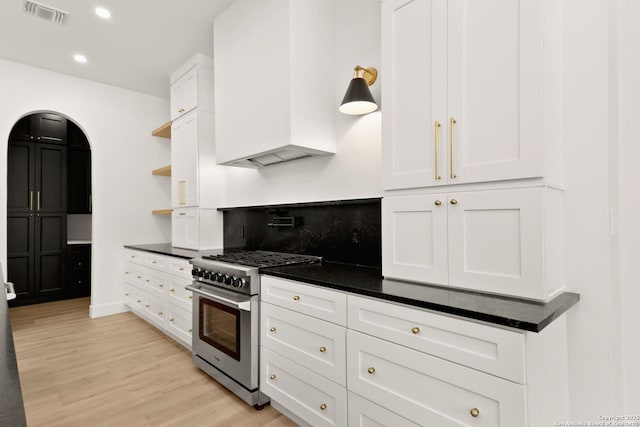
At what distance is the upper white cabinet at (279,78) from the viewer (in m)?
2.34

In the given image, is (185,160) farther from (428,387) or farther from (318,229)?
(428,387)

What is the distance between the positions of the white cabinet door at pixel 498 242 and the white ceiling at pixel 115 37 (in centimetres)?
260

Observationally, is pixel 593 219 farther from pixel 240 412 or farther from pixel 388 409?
pixel 240 412

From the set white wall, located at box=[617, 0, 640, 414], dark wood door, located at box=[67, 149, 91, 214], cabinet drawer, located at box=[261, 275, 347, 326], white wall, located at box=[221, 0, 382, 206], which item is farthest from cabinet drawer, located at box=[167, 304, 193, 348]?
dark wood door, located at box=[67, 149, 91, 214]

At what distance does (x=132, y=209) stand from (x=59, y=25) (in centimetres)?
Result: 221

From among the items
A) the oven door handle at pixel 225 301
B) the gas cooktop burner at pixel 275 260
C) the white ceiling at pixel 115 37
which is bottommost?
the oven door handle at pixel 225 301

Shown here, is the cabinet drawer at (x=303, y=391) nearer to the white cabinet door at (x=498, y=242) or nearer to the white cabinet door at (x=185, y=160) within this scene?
the white cabinet door at (x=498, y=242)

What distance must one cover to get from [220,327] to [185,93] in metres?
2.71

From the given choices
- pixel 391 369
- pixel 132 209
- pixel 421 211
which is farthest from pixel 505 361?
pixel 132 209

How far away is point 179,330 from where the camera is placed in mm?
3150

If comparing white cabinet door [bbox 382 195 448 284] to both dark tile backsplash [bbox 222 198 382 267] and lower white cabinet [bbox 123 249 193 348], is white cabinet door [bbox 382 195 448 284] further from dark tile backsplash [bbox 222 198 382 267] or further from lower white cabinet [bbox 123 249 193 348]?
lower white cabinet [bbox 123 249 193 348]

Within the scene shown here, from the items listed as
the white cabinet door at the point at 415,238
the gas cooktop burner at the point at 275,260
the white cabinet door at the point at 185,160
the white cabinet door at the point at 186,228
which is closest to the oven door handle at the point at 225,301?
the gas cooktop burner at the point at 275,260

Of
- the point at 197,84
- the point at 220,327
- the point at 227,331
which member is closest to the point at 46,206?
the point at 197,84

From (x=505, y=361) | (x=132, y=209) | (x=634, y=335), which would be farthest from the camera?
(x=132, y=209)
